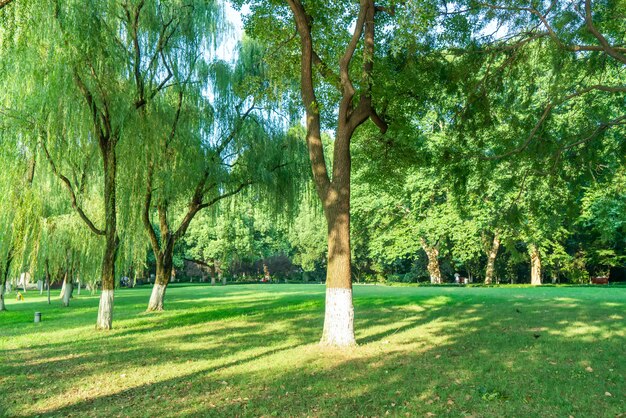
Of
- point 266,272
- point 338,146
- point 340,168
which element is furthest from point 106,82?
point 266,272

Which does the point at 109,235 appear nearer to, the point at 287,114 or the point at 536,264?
the point at 287,114

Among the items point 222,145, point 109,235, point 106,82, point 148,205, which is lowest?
point 109,235

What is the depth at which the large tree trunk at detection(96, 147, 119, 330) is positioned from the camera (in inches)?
456

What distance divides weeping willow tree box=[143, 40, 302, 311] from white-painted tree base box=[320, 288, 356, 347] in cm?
677

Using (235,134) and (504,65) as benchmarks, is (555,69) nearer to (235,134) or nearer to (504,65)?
(504,65)

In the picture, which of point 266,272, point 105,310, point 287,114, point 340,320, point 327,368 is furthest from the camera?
point 266,272

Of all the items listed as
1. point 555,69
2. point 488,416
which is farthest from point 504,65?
point 488,416

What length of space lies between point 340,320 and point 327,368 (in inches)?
64.2

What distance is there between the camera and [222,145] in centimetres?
1528

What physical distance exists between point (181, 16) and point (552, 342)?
1208 cm

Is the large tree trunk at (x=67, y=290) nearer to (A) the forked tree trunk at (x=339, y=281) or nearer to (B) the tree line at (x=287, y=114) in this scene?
(B) the tree line at (x=287, y=114)

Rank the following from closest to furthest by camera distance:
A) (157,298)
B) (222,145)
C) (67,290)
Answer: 1. (222,145)
2. (157,298)
3. (67,290)

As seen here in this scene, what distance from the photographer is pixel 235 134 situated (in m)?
15.3

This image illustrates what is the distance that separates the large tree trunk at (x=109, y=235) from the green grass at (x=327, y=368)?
59cm
